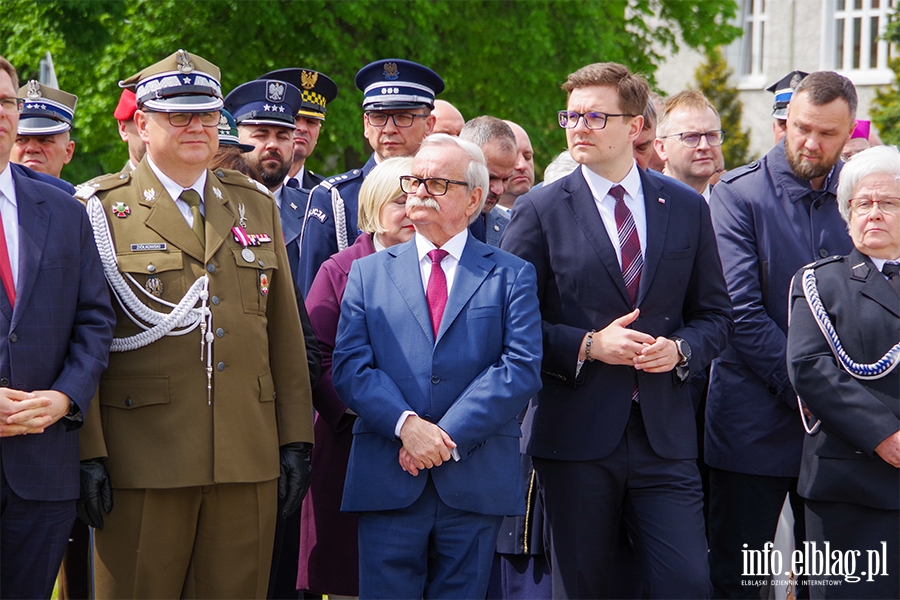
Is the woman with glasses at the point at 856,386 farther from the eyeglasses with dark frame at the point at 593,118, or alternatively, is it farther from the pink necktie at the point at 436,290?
the pink necktie at the point at 436,290

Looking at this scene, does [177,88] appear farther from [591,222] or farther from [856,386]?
[856,386]

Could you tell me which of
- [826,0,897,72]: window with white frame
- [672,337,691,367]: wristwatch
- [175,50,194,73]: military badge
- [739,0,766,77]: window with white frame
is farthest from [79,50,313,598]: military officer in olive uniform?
[739,0,766,77]: window with white frame

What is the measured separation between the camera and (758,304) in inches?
205

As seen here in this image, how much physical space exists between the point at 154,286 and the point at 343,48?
37.2ft

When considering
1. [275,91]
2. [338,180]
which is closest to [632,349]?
[338,180]

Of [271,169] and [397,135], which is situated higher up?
[397,135]

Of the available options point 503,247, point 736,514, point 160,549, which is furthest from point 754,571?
point 160,549

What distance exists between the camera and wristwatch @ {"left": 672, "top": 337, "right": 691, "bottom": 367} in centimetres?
437

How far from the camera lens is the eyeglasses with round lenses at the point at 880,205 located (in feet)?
15.2

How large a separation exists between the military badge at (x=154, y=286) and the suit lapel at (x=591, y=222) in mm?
1704

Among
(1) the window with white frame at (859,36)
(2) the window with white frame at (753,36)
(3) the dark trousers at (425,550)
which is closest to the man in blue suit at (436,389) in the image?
(3) the dark trousers at (425,550)

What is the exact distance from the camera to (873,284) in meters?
4.59

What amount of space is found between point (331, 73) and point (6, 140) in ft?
37.8

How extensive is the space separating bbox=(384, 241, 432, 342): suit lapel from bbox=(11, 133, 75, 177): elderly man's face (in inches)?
117
